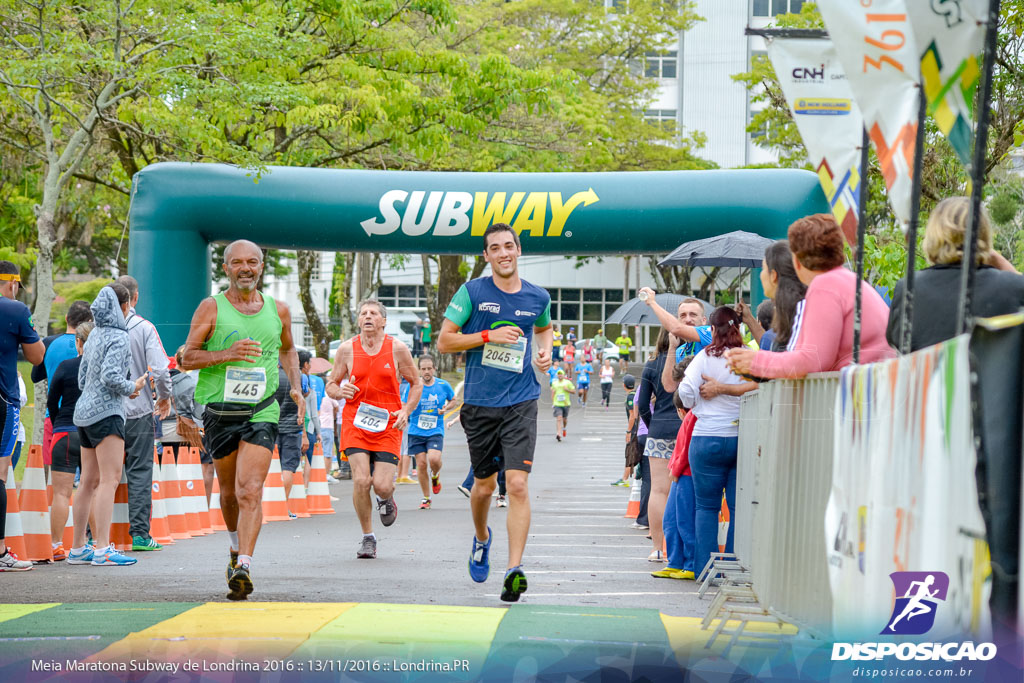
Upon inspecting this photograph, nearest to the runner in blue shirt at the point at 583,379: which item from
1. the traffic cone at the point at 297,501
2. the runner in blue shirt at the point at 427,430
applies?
the runner in blue shirt at the point at 427,430

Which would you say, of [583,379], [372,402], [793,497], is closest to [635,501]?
[372,402]

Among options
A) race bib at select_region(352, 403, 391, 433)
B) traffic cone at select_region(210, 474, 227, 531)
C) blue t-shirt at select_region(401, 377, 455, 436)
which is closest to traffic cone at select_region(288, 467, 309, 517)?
traffic cone at select_region(210, 474, 227, 531)

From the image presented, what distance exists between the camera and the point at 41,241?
1430 centimetres

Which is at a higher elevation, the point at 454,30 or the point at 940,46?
the point at 454,30

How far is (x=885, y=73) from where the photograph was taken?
3928mm

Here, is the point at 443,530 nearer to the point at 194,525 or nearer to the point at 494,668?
the point at 194,525

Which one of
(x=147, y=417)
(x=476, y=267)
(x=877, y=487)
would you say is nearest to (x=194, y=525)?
(x=147, y=417)

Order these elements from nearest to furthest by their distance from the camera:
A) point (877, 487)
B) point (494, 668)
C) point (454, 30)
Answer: point (877, 487) → point (494, 668) → point (454, 30)

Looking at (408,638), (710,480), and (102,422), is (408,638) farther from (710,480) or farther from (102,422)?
(102,422)

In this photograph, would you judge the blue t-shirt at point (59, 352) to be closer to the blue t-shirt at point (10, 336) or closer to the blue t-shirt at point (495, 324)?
the blue t-shirt at point (10, 336)

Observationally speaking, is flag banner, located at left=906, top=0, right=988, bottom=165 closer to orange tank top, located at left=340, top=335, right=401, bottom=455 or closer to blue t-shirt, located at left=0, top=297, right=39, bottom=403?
blue t-shirt, located at left=0, top=297, right=39, bottom=403

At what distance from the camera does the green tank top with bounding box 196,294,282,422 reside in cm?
672

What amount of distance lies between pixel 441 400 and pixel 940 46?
11044mm

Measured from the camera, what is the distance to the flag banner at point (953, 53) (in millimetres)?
3627
